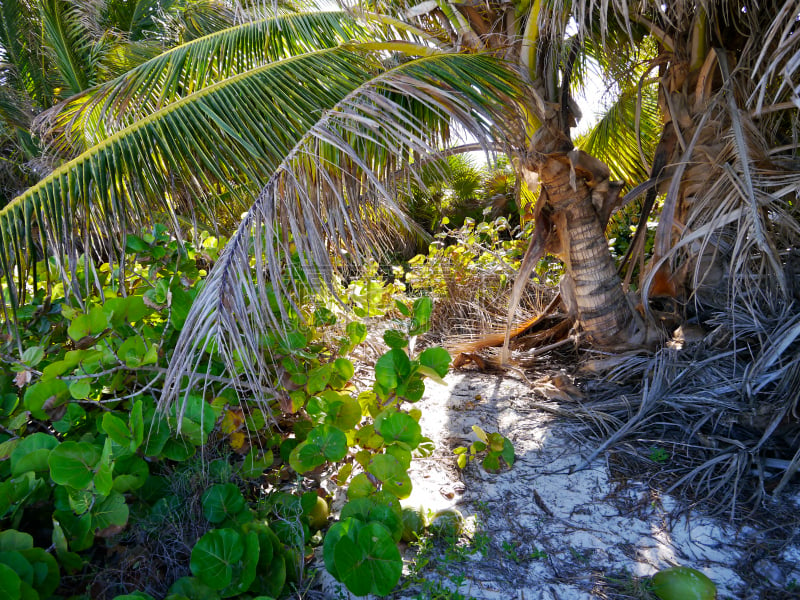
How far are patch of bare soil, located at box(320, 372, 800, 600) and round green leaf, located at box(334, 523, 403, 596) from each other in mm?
262

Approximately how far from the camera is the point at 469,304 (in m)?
4.48

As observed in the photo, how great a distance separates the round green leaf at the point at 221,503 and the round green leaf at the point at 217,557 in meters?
0.16

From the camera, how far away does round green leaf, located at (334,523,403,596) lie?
1494 mm

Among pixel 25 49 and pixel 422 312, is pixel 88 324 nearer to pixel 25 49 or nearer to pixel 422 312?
pixel 422 312

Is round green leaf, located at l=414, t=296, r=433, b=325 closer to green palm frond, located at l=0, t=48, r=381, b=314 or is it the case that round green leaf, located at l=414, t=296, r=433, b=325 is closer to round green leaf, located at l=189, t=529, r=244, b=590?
green palm frond, located at l=0, t=48, r=381, b=314

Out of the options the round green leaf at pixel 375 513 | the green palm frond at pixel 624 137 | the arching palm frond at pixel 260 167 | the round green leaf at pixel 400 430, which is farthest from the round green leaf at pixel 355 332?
the green palm frond at pixel 624 137

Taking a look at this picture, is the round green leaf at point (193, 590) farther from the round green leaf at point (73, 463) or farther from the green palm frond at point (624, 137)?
the green palm frond at point (624, 137)

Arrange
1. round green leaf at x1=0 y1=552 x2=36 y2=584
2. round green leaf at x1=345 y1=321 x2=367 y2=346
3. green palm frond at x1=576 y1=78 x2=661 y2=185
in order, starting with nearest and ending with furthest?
1. round green leaf at x1=0 y1=552 x2=36 y2=584
2. round green leaf at x1=345 y1=321 x2=367 y2=346
3. green palm frond at x1=576 y1=78 x2=661 y2=185

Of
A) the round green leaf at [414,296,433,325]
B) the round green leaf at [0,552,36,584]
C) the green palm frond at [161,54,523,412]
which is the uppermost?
the green palm frond at [161,54,523,412]

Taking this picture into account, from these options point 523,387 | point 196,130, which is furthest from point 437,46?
point 523,387

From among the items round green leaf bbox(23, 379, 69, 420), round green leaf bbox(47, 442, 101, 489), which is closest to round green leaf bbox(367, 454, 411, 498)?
round green leaf bbox(47, 442, 101, 489)

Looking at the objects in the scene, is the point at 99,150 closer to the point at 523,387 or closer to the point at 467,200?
the point at 523,387

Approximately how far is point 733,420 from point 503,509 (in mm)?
1104

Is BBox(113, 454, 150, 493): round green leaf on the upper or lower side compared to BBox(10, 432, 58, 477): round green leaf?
lower
